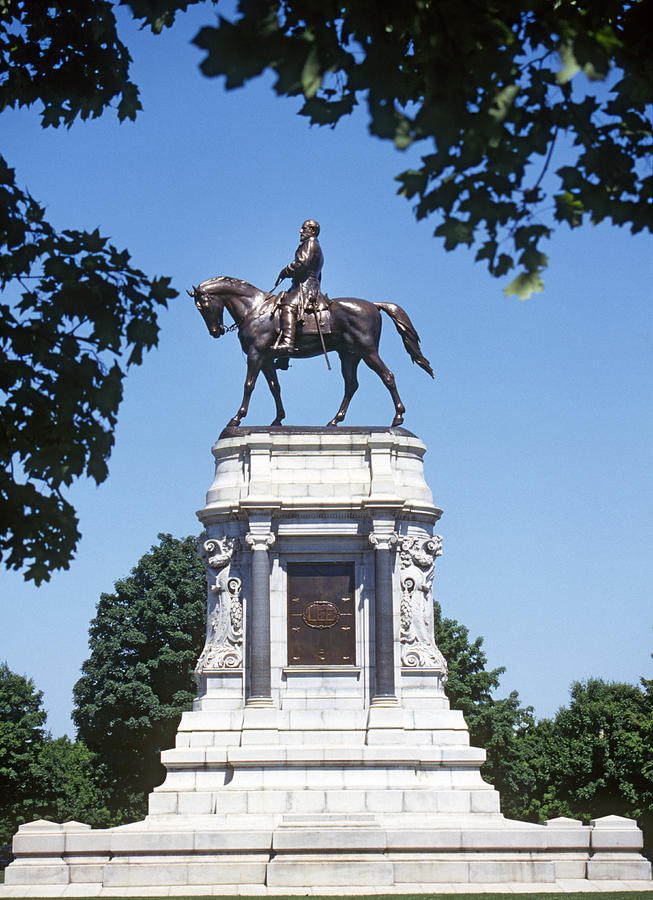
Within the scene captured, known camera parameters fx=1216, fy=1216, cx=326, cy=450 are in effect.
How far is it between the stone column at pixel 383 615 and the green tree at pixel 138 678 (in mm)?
23533

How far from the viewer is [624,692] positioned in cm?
5850

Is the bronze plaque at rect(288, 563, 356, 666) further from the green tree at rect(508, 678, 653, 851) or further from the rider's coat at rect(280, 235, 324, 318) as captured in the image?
the green tree at rect(508, 678, 653, 851)

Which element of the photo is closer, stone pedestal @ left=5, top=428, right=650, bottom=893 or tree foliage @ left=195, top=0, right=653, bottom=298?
tree foliage @ left=195, top=0, right=653, bottom=298

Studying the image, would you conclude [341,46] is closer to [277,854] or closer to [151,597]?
[277,854]

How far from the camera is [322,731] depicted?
2473 cm

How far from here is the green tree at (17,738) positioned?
167ft

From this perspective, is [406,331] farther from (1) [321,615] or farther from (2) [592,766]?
(2) [592,766]

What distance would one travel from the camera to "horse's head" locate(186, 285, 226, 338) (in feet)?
92.7

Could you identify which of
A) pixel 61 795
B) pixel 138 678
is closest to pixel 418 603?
pixel 138 678

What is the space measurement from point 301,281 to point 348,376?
2470 mm

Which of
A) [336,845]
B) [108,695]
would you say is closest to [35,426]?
[336,845]

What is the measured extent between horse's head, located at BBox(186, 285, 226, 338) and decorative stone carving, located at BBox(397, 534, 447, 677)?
21.7 feet

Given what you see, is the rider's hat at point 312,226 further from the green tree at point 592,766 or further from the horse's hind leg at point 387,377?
the green tree at point 592,766

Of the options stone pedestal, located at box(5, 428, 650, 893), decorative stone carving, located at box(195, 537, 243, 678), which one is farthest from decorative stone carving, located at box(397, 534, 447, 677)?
decorative stone carving, located at box(195, 537, 243, 678)
